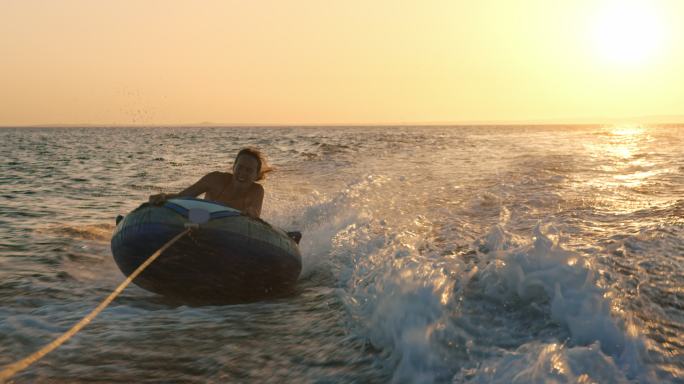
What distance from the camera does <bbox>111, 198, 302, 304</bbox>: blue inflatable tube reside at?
18.1 ft

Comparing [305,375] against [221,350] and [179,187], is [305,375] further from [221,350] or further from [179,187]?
[179,187]

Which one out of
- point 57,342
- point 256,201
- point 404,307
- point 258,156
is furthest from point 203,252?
point 57,342

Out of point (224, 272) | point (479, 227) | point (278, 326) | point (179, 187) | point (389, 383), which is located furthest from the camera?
point (179, 187)

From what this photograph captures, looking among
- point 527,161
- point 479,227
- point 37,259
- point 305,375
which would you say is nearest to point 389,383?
point 305,375

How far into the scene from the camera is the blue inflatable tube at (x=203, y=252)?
18.1ft

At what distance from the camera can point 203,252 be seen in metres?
5.57

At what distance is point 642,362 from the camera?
361 cm

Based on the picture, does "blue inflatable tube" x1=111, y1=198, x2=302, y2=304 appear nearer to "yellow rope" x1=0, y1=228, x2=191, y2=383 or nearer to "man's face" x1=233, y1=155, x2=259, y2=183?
"yellow rope" x1=0, y1=228, x2=191, y2=383

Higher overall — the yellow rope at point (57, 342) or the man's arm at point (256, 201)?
the man's arm at point (256, 201)

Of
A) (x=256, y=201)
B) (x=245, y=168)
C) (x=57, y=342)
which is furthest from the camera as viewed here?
(x=256, y=201)

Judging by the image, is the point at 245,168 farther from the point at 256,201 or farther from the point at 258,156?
the point at 256,201

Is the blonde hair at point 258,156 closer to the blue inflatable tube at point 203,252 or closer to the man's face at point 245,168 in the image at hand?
the man's face at point 245,168

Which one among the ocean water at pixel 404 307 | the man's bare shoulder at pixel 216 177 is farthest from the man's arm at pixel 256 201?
the ocean water at pixel 404 307

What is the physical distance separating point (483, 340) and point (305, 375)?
4.76 ft
